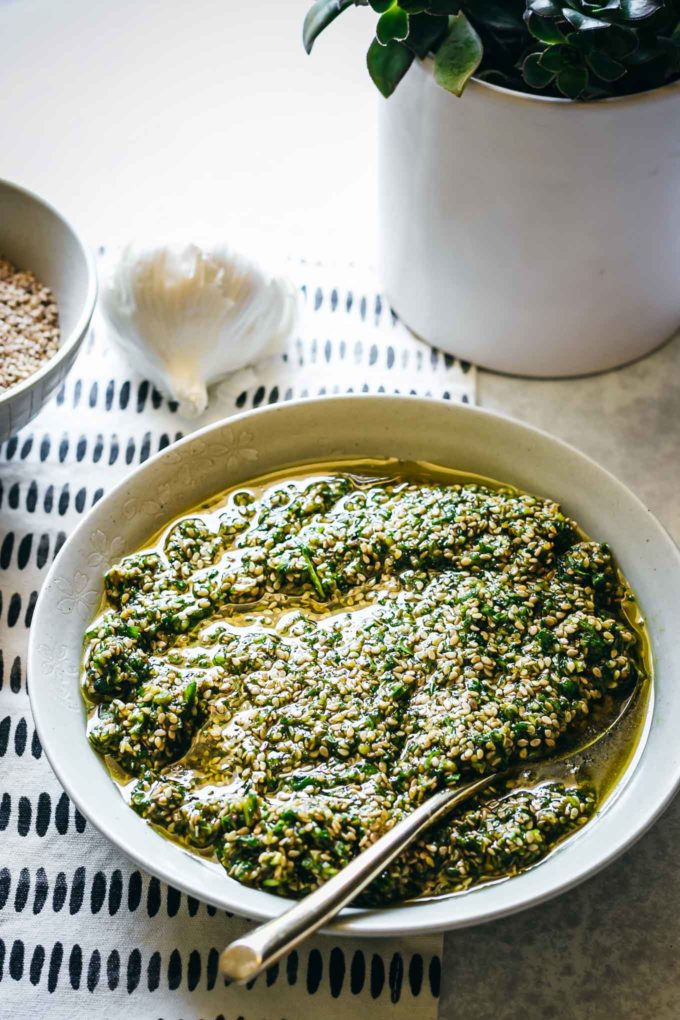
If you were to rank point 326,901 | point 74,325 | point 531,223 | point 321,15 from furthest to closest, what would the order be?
point 74,325 < point 531,223 < point 321,15 < point 326,901

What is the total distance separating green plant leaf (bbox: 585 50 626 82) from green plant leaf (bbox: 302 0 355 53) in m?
0.42

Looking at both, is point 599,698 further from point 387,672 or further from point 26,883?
point 26,883

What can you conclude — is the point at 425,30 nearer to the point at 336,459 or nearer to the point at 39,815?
the point at 336,459

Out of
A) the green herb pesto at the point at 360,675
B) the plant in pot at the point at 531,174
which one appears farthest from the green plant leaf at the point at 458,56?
the green herb pesto at the point at 360,675

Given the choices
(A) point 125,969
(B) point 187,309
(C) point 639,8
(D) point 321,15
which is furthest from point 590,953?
(D) point 321,15

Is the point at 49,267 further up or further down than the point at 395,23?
further down

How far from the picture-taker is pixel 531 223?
1992 millimetres

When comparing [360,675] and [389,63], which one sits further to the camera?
[389,63]

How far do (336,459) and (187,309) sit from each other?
1.42 feet

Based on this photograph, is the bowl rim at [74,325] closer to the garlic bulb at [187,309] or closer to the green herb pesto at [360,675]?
the garlic bulb at [187,309]

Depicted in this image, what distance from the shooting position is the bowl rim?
6.38 feet

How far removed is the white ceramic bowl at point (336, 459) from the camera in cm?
150

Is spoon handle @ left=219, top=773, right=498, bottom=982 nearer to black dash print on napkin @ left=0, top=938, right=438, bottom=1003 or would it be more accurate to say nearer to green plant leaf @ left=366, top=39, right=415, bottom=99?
black dash print on napkin @ left=0, top=938, right=438, bottom=1003

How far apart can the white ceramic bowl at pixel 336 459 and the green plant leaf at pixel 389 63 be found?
53 cm
